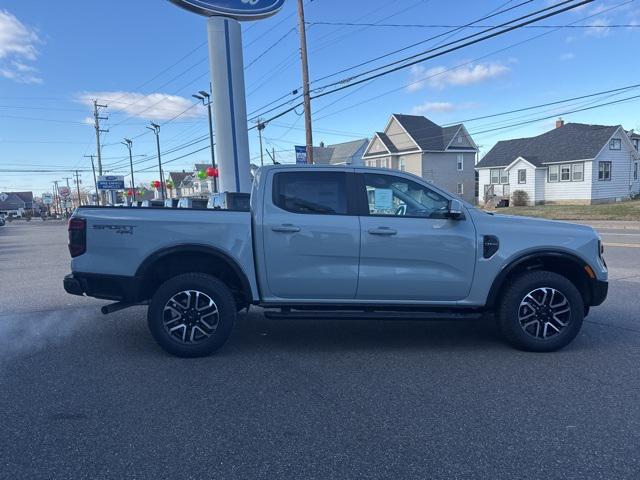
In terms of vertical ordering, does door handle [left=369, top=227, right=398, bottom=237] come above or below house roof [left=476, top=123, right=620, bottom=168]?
below

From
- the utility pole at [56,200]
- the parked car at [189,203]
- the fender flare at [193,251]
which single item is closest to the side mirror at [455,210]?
the fender flare at [193,251]

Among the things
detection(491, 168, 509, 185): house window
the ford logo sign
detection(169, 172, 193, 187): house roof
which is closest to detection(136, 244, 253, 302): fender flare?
the ford logo sign

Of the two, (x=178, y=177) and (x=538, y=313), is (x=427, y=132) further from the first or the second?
(x=178, y=177)

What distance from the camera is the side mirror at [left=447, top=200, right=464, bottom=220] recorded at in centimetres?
453

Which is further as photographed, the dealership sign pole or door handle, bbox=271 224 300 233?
the dealership sign pole

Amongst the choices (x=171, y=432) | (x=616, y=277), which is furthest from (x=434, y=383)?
(x=616, y=277)

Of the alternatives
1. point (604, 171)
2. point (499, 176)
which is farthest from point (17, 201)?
point (604, 171)

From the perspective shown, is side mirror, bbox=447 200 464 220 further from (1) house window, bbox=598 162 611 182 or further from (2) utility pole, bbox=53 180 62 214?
(2) utility pole, bbox=53 180 62 214

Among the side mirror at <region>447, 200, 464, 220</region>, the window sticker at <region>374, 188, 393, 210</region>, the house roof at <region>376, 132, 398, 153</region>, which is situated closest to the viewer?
the side mirror at <region>447, 200, 464, 220</region>

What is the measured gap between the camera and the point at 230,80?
13.2m

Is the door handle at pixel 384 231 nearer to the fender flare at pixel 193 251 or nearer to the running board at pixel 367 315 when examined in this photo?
the running board at pixel 367 315

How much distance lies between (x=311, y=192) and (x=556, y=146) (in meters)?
36.8

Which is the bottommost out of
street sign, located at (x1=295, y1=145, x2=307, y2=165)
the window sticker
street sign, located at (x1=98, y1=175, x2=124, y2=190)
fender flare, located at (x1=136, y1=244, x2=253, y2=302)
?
fender flare, located at (x1=136, y1=244, x2=253, y2=302)

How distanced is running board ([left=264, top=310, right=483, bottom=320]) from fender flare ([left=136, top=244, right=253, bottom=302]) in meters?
0.50
